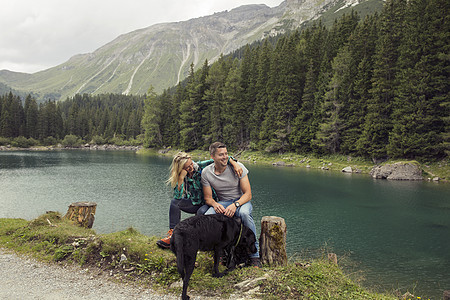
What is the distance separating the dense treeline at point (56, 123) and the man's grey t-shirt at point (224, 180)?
10794cm

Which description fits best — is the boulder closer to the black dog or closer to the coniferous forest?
the coniferous forest

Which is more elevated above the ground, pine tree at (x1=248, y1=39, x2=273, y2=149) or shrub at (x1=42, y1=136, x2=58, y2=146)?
pine tree at (x1=248, y1=39, x2=273, y2=149)

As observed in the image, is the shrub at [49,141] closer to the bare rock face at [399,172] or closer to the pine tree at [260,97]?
the pine tree at [260,97]

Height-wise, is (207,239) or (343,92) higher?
(343,92)

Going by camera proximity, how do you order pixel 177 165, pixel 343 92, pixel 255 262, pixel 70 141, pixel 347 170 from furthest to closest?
pixel 70 141 < pixel 343 92 < pixel 347 170 < pixel 177 165 < pixel 255 262

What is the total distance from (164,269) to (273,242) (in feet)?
8.18

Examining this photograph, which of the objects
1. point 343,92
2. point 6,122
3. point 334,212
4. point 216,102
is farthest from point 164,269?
point 6,122

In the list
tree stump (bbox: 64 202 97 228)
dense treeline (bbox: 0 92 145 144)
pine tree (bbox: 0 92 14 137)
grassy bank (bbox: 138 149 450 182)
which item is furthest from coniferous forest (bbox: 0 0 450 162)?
pine tree (bbox: 0 92 14 137)

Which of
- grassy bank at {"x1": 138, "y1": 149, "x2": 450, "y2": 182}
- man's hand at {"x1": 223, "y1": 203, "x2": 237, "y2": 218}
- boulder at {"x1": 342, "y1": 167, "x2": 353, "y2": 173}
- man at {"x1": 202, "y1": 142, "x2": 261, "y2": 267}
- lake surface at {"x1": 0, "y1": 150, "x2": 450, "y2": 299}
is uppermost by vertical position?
man at {"x1": 202, "y1": 142, "x2": 261, "y2": 267}

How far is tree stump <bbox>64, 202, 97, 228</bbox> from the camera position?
28.9 ft

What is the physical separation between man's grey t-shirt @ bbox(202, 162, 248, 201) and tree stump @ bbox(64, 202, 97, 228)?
5396 millimetres

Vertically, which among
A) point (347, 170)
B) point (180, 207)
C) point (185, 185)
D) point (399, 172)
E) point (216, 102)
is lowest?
point (347, 170)

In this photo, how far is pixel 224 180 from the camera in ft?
20.2

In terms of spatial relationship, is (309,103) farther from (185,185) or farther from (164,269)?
(164,269)
